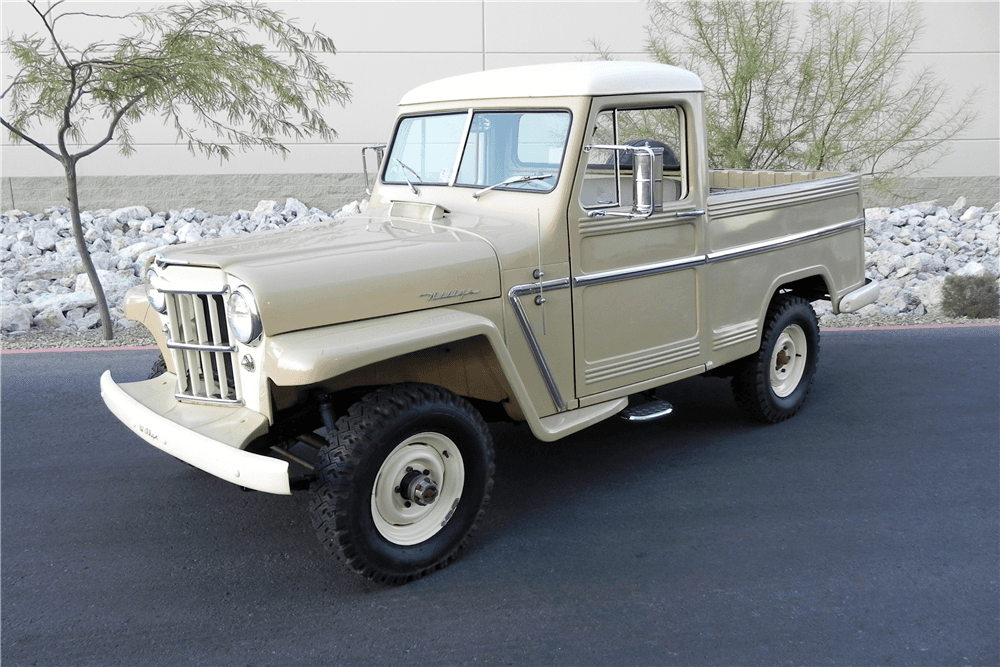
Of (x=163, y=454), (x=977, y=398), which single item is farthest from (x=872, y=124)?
(x=163, y=454)

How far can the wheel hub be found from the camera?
373 centimetres

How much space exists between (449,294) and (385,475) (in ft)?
2.67

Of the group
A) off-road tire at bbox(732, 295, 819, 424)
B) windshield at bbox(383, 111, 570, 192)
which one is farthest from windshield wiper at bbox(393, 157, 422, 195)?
off-road tire at bbox(732, 295, 819, 424)

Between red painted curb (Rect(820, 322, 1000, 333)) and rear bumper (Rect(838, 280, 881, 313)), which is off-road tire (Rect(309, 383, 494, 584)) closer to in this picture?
rear bumper (Rect(838, 280, 881, 313))

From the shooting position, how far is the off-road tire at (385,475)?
3.49 meters

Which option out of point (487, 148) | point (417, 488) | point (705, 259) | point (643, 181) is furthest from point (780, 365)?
point (417, 488)

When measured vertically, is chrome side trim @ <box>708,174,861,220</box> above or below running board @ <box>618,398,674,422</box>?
above

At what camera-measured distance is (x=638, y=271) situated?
450 cm

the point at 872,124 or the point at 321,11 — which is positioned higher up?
the point at 321,11

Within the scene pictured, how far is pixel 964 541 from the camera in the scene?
4074mm

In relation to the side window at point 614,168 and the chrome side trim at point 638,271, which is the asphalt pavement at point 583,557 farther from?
the side window at point 614,168

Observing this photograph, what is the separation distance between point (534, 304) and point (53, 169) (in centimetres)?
1069

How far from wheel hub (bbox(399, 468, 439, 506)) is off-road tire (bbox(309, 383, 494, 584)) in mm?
99

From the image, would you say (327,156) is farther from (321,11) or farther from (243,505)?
(243,505)
